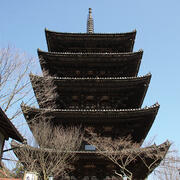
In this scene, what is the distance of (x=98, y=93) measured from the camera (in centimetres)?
1839

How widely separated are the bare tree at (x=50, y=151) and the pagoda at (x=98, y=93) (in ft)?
2.56

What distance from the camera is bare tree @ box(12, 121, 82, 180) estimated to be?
44.7 feet

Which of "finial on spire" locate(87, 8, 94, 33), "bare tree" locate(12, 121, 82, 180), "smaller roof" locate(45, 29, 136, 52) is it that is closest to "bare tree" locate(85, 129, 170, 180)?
→ "bare tree" locate(12, 121, 82, 180)

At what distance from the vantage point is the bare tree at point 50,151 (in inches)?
536

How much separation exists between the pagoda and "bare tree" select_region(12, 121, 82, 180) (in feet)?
2.56

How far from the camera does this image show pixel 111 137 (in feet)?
53.6

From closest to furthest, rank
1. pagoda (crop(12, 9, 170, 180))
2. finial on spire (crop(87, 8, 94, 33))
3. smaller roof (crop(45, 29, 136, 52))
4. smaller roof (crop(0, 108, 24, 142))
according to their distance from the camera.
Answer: smaller roof (crop(0, 108, 24, 142)) → pagoda (crop(12, 9, 170, 180)) → smaller roof (crop(45, 29, 136, 52)) → finial on spire (crop(87, 8, 94, 33))

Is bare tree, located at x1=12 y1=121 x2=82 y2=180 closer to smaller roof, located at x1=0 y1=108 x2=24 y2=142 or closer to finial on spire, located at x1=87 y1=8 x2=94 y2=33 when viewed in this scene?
smaller roof, located at x1=0 y1=108 x2=24 y2=142

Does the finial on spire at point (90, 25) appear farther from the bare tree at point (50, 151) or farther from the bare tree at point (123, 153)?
the bare tree at point (50, 151)

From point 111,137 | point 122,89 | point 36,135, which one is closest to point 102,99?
point 122,89

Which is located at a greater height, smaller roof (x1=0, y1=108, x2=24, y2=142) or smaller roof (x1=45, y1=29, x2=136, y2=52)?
smaller roof (x1=45, y1=29, x2=136, y2=52)

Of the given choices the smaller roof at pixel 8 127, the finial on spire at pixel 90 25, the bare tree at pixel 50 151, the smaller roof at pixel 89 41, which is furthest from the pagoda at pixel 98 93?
the finial on spire at pixel 90 25

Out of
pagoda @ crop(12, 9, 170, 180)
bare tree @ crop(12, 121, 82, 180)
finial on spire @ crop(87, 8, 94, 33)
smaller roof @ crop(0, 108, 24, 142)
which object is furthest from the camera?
finial on spire @ crop(87, 8, 94, 33)

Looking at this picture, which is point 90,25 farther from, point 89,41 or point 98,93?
point 98,93
